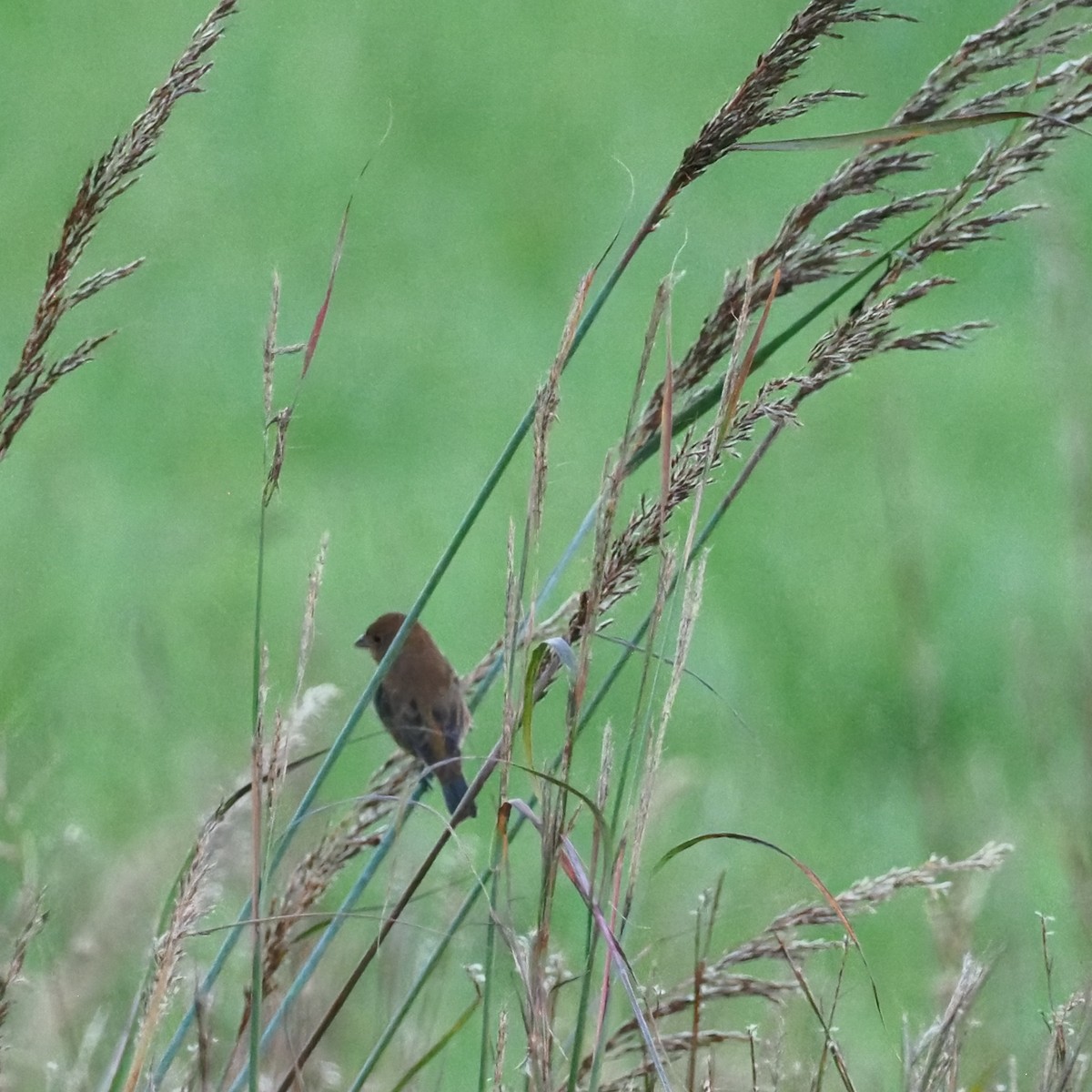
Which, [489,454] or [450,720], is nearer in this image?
[450,720]

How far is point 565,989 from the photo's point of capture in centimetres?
208

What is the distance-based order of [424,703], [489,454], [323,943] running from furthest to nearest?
[489,454], [424,703], [323,943]

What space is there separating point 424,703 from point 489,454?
7.06 feet

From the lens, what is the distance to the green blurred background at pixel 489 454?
260 cm

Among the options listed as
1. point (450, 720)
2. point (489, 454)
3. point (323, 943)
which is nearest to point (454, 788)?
point (450, 720)

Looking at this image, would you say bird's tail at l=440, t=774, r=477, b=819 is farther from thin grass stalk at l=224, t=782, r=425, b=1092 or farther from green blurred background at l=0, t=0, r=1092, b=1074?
thin grass stalk at l=224, t=782, r=425, b=1092

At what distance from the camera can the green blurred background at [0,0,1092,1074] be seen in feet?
8.52

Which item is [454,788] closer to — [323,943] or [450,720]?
[450,720]

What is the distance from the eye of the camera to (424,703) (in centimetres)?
240

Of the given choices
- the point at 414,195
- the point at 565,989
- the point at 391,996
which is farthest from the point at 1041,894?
the point at 414,195

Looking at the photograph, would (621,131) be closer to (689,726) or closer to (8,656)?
(689,726)

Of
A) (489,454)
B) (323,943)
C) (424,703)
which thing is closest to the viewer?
(323,943)

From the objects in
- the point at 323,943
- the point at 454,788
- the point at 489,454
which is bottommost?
the point at 323,943

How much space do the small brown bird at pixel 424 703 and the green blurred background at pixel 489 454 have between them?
100 millimetres
